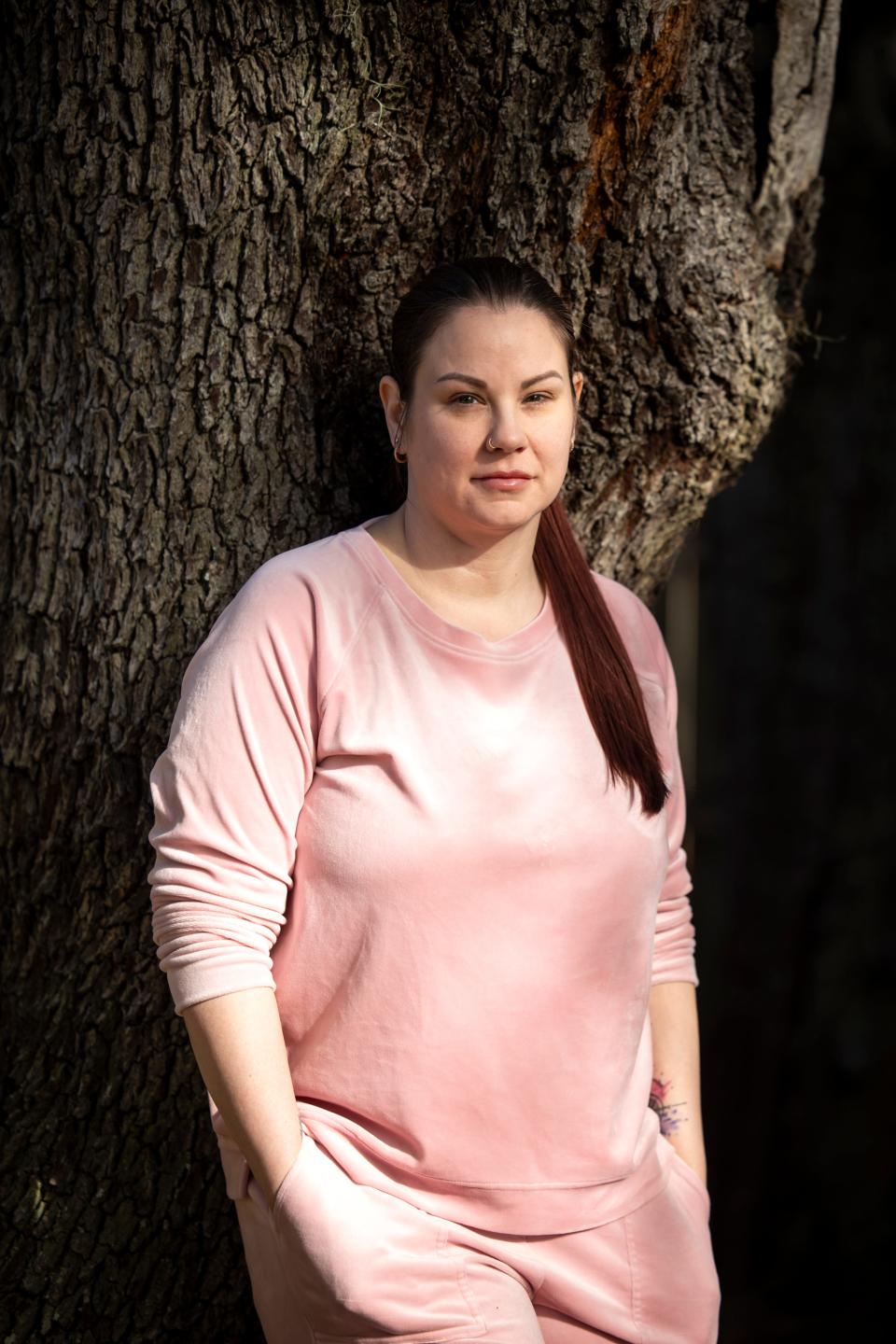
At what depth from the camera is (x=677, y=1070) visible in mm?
2342

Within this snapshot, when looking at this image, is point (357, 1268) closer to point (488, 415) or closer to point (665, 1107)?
point (665, 1107)

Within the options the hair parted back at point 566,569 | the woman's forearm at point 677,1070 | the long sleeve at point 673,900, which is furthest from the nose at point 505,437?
the woman's forearm at point 677,1070

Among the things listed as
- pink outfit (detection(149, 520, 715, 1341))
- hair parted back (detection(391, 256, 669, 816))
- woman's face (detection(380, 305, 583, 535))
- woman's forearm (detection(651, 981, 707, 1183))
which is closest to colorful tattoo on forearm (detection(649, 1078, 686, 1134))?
woman's forearm (detection(651, 981, 707, 1183))

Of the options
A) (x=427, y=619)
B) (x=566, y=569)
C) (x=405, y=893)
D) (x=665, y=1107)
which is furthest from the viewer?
(x=665, y=1107)

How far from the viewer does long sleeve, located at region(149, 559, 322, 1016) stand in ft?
6.07

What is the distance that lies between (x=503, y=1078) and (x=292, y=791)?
499 mm

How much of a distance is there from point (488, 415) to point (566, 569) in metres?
0.33

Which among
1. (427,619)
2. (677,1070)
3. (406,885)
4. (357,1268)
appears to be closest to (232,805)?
(406,885)

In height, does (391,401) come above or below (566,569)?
above

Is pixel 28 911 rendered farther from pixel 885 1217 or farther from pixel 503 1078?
pixel 885 1217

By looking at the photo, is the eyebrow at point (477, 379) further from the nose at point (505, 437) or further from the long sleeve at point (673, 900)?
the long sleeve at point (673, 900)

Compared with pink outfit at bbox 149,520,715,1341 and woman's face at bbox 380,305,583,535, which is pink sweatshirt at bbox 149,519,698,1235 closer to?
pink outfit at bbox 149,520,715,1341

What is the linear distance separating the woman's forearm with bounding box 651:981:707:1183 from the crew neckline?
663mm

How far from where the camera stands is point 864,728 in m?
4.35
